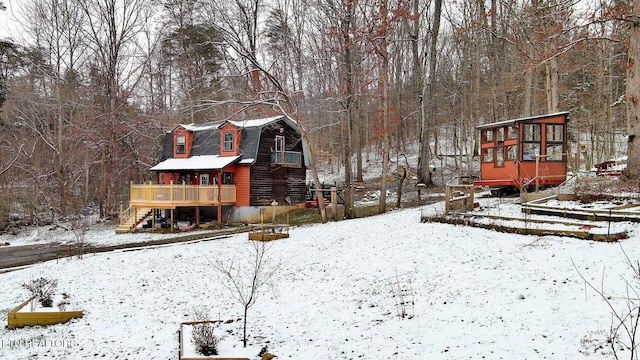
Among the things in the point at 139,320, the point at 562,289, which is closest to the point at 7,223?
the point at 139,320

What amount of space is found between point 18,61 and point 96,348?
35.7m

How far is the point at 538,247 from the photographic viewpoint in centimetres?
865

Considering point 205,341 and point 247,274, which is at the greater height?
point 205,341

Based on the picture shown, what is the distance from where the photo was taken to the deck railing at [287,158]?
28.3 m

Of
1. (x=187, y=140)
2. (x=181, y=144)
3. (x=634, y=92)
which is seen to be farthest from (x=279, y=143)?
(x=634, y=92)

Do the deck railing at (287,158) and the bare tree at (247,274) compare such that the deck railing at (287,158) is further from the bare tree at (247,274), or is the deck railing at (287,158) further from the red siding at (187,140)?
the bare tree at (247,274)

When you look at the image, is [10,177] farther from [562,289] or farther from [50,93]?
[562,289]

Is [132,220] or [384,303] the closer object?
[384,303]

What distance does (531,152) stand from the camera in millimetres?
16547

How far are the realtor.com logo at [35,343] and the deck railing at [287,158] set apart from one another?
2084 cm

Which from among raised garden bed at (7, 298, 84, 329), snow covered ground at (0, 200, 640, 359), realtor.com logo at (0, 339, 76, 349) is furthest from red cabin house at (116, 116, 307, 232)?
realtor.com logo at (0, 339, 76, 349)

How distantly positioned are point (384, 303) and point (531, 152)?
11.9m

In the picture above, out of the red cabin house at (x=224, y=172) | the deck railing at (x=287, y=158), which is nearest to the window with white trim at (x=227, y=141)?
the red cabin house at (x=224, y=172)

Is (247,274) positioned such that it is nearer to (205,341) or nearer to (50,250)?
(205,341)
